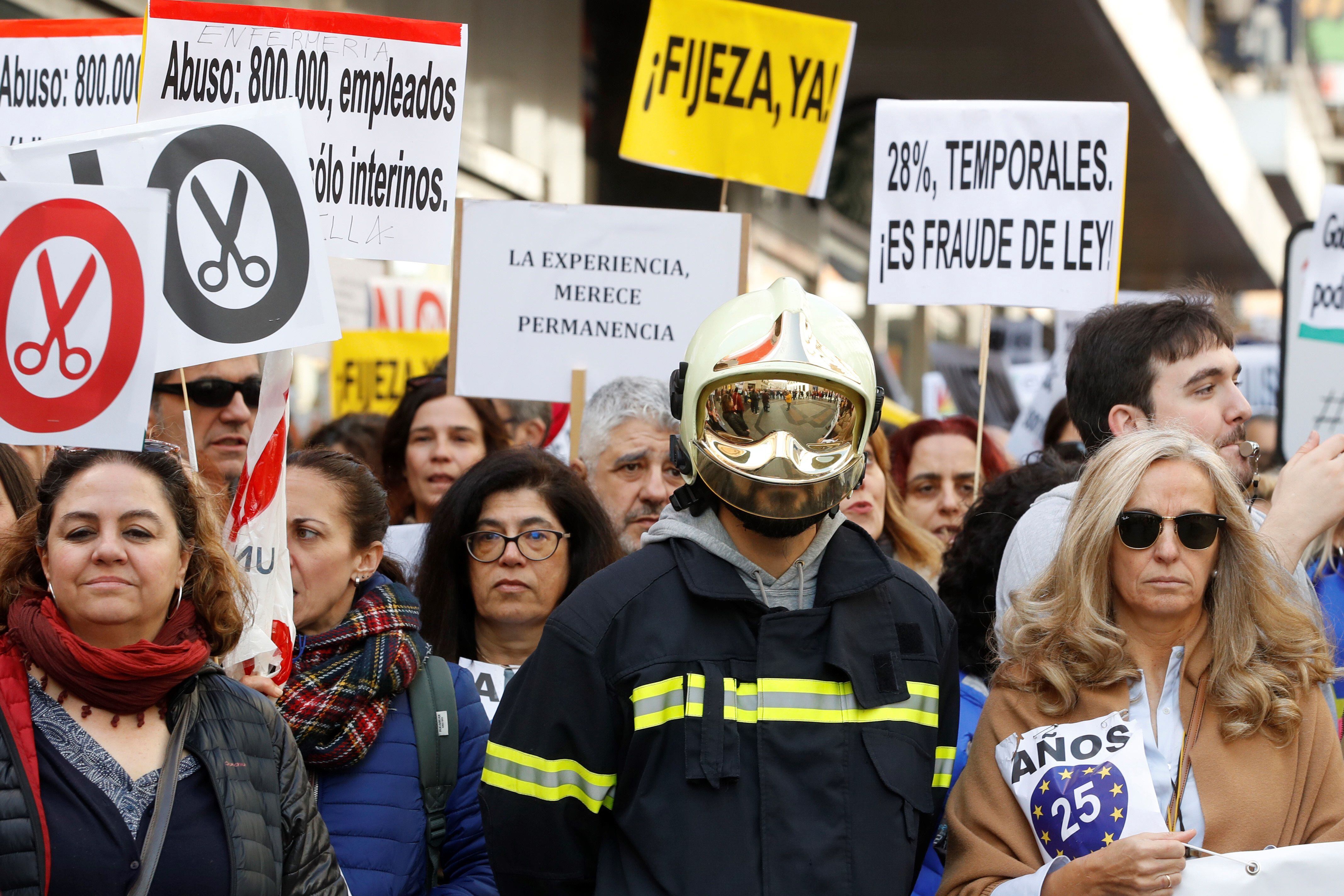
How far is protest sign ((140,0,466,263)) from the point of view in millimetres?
4562

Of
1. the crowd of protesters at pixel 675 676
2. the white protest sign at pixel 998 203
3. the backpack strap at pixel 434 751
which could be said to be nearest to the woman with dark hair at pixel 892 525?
the white protest sign at pixel 998 203

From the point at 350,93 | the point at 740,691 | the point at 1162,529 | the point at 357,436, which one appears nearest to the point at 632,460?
the point at 350,93

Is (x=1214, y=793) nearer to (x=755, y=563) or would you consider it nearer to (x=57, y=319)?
(x=755, y=563)

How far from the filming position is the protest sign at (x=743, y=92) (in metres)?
5.98

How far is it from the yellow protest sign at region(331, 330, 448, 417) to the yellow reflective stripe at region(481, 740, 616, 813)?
5.05 meters

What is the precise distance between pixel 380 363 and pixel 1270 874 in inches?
219

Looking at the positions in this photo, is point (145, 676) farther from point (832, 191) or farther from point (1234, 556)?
point (832, 191)

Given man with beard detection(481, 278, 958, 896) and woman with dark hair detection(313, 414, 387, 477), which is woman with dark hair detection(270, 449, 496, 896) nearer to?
man with beard detection(481, 278, 958, 896)

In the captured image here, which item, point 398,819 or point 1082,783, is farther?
point 398,819

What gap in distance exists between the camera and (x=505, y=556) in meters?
4.13

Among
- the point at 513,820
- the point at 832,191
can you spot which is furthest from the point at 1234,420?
the point at 832,191

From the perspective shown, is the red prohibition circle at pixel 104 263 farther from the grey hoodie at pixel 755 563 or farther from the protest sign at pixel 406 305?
the protest sign at pixel 406 305

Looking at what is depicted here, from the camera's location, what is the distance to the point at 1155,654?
307cm

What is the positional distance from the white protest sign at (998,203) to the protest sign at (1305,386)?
0.92 meters
